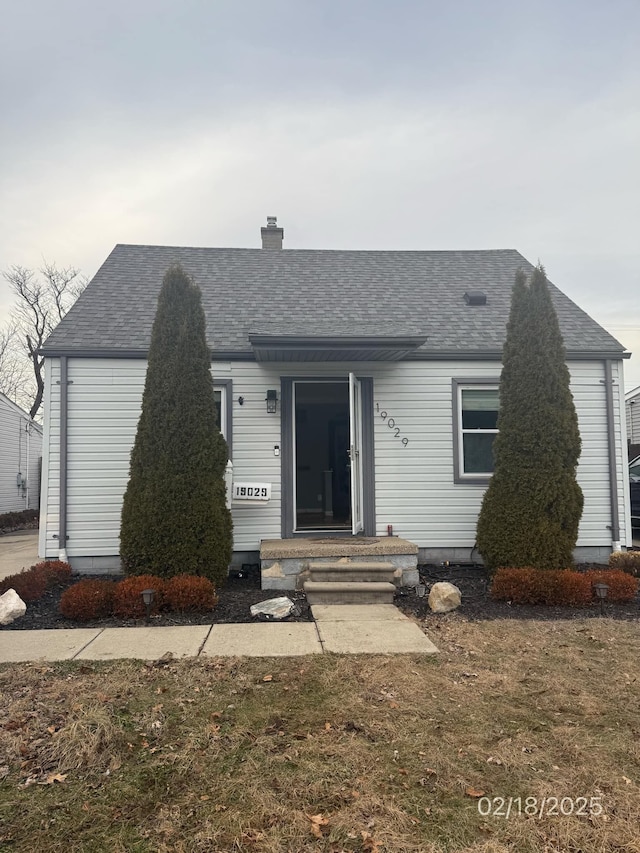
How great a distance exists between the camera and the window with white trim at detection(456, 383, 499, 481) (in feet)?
25.6

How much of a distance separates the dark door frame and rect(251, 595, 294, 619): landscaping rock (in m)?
2.08

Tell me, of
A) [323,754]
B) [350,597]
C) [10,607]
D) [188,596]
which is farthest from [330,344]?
[323,754]

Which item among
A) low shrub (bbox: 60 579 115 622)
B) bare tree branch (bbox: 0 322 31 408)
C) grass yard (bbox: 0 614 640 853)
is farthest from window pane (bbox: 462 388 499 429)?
bare tree branch (bbox: 0 322 31 408)

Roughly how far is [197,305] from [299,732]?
16.0ft

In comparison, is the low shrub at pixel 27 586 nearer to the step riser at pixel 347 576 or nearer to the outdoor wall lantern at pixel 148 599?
the outdoor wall lantern at pixel 148 599

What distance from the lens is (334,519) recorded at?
9.65 m

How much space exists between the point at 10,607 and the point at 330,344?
460 cm

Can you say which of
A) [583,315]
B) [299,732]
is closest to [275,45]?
[583,315]

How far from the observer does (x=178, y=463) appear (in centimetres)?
602

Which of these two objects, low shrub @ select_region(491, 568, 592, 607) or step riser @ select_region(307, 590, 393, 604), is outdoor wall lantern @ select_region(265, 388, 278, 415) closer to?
step riser @ select_region(307, 590, 393, 604)

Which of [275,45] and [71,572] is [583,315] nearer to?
[275,45]

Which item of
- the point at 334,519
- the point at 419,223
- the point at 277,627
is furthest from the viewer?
the point at 419,223

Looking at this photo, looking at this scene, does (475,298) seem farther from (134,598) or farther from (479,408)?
(134,598)

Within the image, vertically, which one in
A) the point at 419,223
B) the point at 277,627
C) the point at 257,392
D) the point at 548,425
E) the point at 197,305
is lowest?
the point at 277,627
